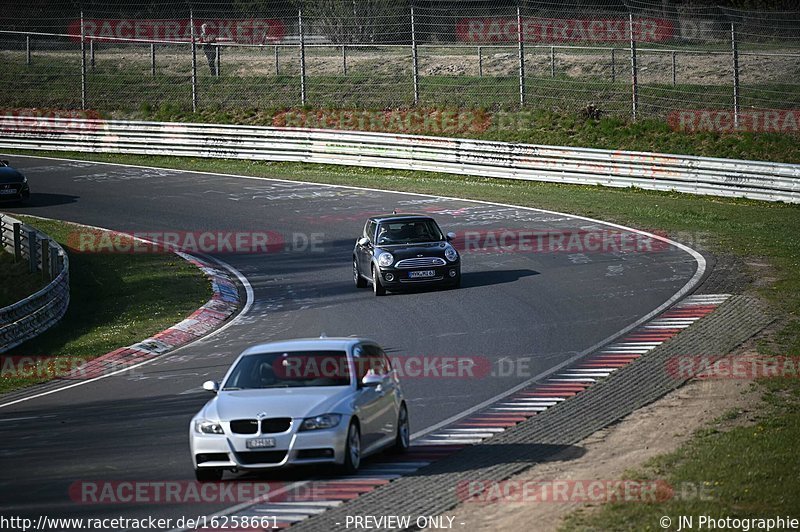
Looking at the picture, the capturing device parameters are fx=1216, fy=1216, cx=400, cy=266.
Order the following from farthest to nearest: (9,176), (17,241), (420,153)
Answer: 1. (420,153)
2. (9,176)
3. (17,241)

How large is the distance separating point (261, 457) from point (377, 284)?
38.6 feet

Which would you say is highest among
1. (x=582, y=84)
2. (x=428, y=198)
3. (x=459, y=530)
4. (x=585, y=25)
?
(x=585, y=25)

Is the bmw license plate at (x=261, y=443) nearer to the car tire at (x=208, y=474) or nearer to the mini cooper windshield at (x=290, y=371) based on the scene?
the car tire at (x=208, y=474)

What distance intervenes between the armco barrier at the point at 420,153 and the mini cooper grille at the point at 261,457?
22154 mm

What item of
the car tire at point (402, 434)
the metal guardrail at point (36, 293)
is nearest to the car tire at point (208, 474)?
the car tire at point (402, 434)

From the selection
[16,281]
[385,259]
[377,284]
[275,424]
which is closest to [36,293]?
[377,284]

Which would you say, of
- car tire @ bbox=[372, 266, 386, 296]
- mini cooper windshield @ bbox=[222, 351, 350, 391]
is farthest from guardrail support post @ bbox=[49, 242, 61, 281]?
mini cooper windshield @ bbox=[222, 351, 350, 391]

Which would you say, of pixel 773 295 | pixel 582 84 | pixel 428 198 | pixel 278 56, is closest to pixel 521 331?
pixel 773 295

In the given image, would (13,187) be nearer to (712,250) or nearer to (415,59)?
(415,59)

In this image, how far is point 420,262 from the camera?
2291 cm

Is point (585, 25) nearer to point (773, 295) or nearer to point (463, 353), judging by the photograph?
point (773, 295)

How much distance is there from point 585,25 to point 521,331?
31.0 meters

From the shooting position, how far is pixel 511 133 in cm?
3900

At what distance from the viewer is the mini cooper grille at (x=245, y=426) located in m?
11.3
